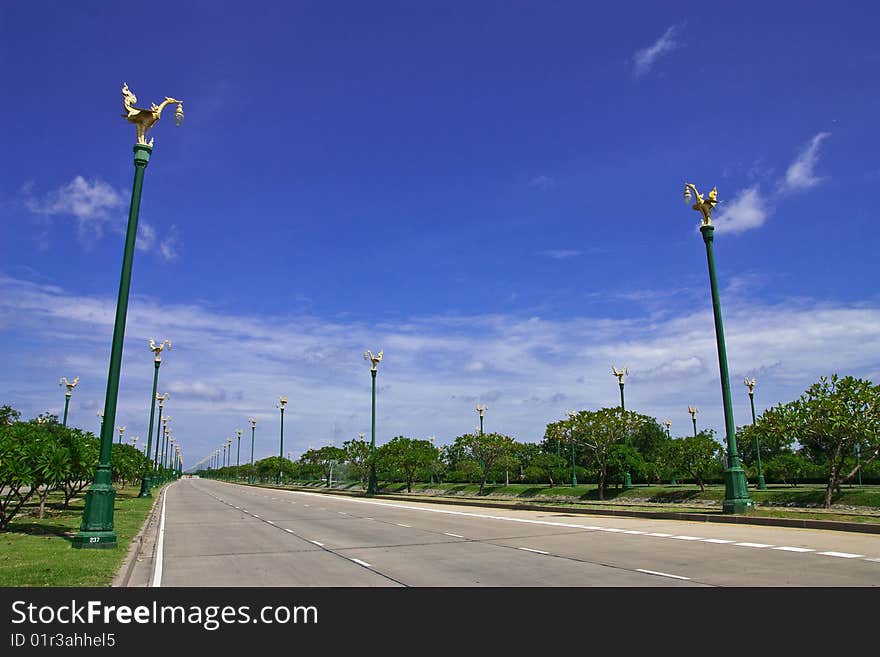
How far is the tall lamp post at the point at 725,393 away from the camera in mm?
22266

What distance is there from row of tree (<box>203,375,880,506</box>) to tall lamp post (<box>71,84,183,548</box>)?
981 inches

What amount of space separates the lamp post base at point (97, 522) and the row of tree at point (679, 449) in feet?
81.8

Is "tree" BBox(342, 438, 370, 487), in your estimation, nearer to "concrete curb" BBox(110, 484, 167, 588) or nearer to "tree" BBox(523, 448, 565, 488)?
"tree" BBox(523, 448, 565, 488)

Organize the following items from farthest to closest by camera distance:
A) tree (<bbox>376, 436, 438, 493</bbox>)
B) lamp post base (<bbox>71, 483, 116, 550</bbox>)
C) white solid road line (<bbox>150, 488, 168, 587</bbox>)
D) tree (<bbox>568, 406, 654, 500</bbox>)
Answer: tree (<bbox>376, 436, 438, 493</bbox>) → tree (<bbox>568, 406, 654, 500</bbox>) → lamp post base (<bbox>71, 483, 116, 550</bbox>) → white solid road line (<bbox>150, 488, 168, 587</bbox>)

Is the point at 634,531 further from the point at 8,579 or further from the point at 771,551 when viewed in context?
the point at 8,579

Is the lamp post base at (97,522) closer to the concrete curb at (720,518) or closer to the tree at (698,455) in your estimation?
the concrete curb at (720,518)

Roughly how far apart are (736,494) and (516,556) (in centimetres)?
1187

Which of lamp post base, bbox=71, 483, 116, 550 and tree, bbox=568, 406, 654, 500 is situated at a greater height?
tree, bbox=568, 406, 654, 500

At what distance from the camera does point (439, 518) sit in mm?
26969

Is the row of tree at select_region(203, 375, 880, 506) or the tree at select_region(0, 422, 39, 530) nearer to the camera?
the tree at select_region(0, 422, 39, 530)

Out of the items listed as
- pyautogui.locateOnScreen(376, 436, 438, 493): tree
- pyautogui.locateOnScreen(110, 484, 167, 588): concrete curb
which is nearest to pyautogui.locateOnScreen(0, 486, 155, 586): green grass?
pyautogui.locateOnScreen(110, 484, 167, 588): concrete curb

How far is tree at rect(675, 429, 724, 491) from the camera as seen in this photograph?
134 ft
